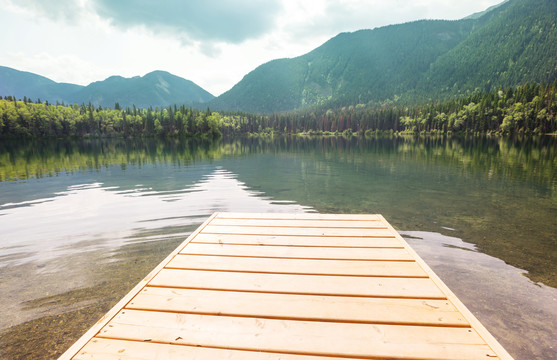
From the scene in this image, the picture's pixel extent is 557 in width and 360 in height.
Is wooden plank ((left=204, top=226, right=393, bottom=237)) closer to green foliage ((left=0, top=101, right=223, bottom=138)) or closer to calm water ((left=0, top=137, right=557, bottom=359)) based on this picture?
calm water ((left=0, top=137, right=557, bottom=359))

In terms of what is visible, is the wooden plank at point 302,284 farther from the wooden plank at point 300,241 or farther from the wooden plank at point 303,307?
the wooden plank at point 300,241

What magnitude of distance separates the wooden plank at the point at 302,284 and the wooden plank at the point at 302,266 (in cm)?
13

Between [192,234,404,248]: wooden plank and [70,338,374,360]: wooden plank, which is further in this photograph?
[192,234,404,248]: wooden plank

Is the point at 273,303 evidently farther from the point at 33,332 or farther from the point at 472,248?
the point at 472,248

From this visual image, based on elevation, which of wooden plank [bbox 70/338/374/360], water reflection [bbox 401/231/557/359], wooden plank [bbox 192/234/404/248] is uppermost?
wooden plank [bbox 70/338/374/360]

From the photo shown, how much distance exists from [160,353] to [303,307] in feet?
4.77

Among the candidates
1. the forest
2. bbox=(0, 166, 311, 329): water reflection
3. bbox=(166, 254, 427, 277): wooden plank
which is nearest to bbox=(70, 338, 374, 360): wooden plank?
bbox=(166, 254, 427, 277): wooden plank

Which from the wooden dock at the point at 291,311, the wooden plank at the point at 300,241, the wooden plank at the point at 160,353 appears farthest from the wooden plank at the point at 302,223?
the wooden plank at the point at 160,353

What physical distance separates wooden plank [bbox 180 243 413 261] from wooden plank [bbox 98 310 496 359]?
1.60 metres

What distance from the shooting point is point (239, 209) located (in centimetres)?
1211

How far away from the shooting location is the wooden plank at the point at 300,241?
15.7 feet

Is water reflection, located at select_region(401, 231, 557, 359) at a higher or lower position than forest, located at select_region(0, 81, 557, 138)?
lower

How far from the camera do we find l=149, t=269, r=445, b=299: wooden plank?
3.22 metres

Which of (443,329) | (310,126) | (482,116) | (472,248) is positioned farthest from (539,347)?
(310,126)
